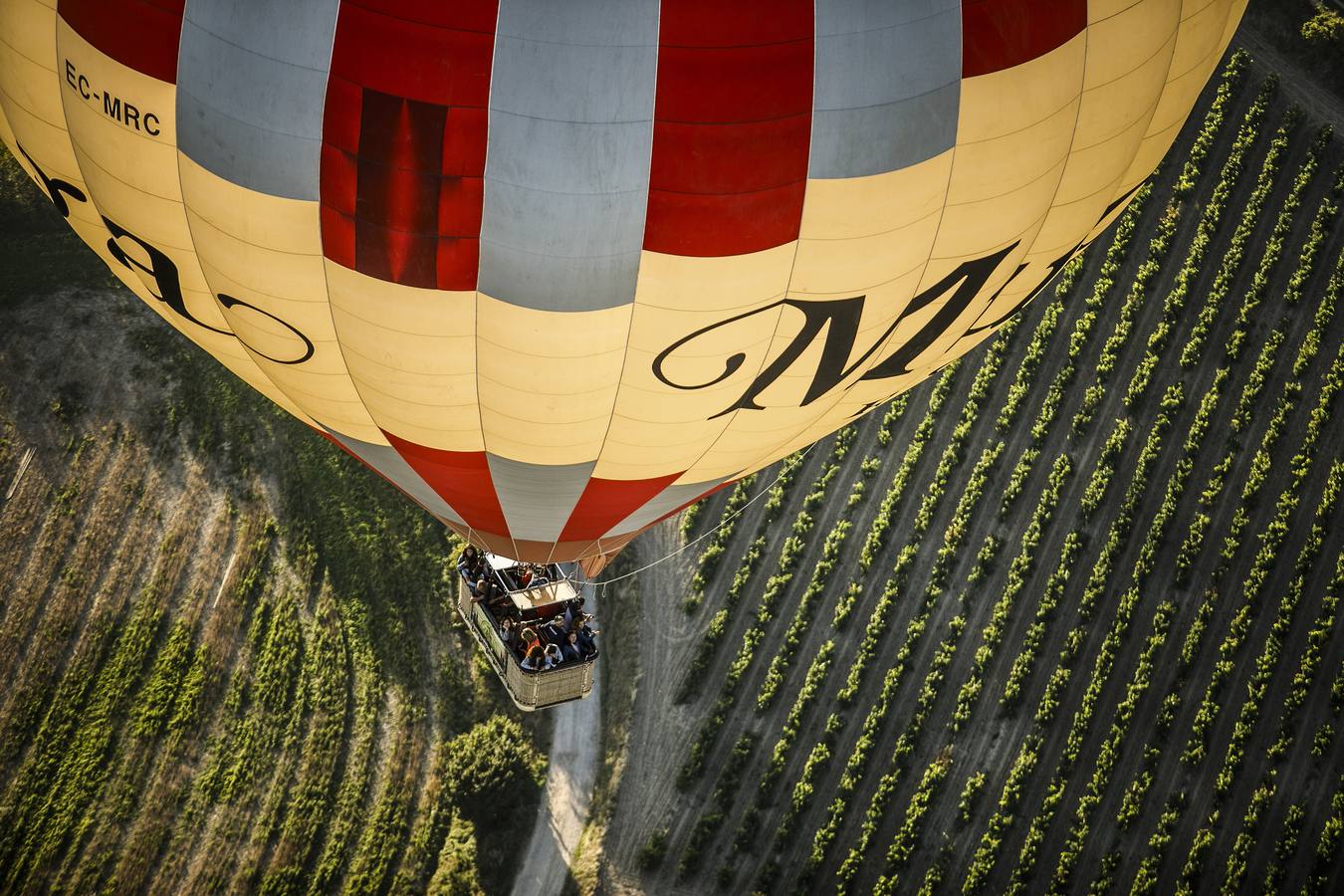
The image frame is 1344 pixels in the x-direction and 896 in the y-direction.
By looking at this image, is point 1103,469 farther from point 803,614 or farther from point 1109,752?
point 803,614

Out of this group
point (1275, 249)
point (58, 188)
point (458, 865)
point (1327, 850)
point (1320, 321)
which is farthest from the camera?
point (1275, 249)

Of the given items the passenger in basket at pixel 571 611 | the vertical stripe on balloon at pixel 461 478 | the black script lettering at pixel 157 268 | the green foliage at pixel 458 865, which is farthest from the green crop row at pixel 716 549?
the black script lettering at pixel 157 268

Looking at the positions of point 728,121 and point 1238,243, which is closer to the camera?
point 728,121

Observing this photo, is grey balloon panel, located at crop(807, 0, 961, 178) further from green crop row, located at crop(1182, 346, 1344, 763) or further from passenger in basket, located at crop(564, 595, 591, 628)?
green crop row, located at crop(1182, 346, 1344, 763)

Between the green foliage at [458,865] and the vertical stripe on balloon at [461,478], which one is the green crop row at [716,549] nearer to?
the green foliage at [458,865]

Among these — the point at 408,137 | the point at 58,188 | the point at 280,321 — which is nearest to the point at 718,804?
the point at 280,321

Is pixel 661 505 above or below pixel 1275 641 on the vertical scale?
below
